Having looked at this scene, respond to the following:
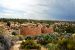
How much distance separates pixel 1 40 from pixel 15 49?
2.78 meters

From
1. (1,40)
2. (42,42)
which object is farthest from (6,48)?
(42,42)

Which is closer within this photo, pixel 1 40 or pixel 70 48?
pixel 70 48

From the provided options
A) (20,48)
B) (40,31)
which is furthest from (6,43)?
(40,31)

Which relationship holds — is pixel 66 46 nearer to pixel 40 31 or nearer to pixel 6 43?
pixel 6 43

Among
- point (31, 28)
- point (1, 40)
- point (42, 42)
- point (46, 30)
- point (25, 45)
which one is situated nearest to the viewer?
point (1, 40)

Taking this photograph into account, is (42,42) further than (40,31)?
No

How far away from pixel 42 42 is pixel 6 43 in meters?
8.98

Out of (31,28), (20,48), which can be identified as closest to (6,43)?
(20,48)

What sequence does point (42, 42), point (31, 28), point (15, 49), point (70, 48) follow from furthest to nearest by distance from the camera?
point (31, 28), point (42, 42), point (15, 49), point (70, 48)

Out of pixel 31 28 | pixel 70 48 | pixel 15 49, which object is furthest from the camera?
pixel 31 28

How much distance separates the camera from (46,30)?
5028 cm

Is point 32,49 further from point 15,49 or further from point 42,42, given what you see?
point 42,42

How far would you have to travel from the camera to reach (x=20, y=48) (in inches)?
1146

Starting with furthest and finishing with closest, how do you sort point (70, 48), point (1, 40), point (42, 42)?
point (42, 42) < point (1, 40) < point (70, 48)
